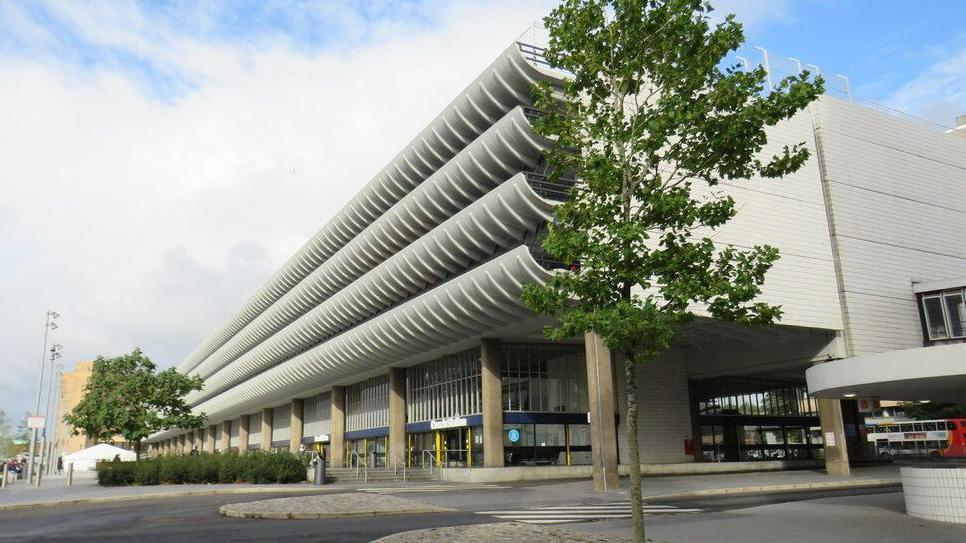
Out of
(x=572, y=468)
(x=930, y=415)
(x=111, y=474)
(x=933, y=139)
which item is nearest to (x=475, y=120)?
(x=572, y=468)

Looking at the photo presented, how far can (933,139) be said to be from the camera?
44281mm

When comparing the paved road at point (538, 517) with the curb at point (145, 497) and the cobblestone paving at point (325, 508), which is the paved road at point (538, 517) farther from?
the curb at point (145, 497)

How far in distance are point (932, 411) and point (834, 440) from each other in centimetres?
3862

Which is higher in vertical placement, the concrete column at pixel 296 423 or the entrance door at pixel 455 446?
the concrete column at pixel 296 423

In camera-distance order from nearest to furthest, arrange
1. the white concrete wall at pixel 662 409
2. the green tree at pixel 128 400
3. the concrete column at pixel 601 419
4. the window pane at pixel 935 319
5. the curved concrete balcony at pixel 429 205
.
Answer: the concrete column at pixel 601 419
the curved concrete balcony at pixel 429 205
the window pane at pixel 935 319
the white concrete wall at pixel 662 409
the green tree at pixel 128 400

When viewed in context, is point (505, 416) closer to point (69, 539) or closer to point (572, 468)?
point (572, 468)

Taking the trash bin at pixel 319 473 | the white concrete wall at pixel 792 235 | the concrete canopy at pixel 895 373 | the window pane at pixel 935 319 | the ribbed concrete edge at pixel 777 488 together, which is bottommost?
the ribbed concrete edge at pixel 777 488

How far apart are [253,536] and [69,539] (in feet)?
11.7

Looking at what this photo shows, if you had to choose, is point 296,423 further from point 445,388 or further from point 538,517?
point 538,517

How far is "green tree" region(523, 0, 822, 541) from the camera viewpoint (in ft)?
35.3

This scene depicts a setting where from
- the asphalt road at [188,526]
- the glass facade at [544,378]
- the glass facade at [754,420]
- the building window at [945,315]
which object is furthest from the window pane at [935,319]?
the asphalt road at [188,526]

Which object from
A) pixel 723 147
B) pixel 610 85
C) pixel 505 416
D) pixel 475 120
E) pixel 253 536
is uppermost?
pixel 475 120

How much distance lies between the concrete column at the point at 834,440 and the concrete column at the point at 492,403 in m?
16.0

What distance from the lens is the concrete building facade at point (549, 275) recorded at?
109 feet
